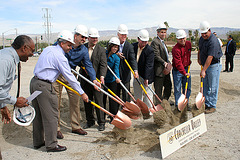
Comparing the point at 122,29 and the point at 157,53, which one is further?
the point at 157,53

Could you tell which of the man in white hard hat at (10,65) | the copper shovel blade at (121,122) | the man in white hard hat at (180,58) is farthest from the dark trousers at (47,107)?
the man in white hard hat at (180,58)

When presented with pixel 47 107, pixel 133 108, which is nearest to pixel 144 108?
pixel 133 108

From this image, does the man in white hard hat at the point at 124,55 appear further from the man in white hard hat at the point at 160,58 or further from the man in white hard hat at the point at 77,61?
the man in white hard hat at the point at 77,61

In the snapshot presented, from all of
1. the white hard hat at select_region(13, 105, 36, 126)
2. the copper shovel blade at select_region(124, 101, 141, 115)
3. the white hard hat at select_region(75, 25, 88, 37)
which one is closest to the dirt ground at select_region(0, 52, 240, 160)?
the copper shovel blade at select_region(124, 101, 141, 115)

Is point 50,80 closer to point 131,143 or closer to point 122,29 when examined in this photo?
point 131,143

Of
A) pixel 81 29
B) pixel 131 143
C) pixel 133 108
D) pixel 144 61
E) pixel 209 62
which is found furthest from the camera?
pixel 144 61

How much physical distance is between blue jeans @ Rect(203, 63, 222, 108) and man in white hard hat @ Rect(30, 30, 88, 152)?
10.8 feet

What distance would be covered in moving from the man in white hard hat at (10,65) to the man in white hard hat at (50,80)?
442 mm

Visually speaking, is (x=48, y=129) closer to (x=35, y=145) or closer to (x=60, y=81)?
(x=35, y=145)

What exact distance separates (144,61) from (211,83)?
1707 millimetres

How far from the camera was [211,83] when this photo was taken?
5320mm

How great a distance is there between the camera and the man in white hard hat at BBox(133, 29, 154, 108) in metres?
5.08

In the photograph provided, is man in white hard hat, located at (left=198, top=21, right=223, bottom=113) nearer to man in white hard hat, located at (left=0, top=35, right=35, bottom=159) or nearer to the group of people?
the group of people

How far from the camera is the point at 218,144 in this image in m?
3.59
